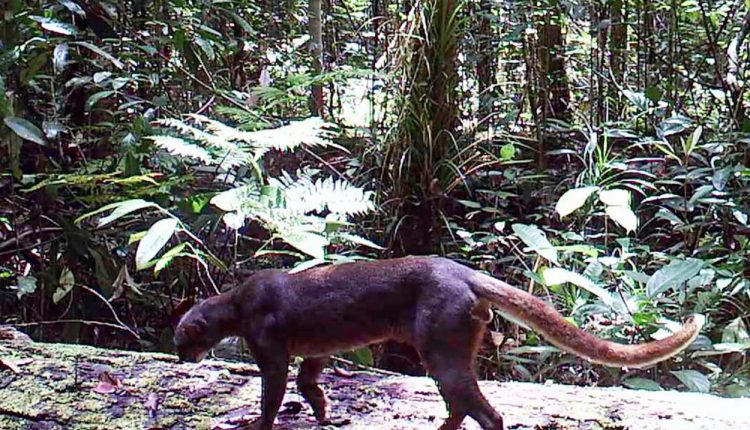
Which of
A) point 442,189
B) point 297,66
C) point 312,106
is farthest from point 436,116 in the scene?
point 297,66

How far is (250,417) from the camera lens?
2.32m

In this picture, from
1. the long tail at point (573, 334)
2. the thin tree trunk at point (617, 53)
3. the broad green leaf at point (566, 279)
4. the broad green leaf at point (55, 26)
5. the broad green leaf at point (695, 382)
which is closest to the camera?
the long tail at point (573, 334)

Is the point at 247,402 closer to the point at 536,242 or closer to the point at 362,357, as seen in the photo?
the point at 362,357

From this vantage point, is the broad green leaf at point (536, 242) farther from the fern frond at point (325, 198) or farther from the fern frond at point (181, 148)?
the fern frond at point (181, 148)

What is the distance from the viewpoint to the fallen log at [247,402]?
2.29 metres

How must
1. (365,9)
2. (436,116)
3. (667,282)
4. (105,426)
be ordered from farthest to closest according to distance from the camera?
(365,9), (436,116), (667,282), (105,426)

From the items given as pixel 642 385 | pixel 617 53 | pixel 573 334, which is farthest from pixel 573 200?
pixel 617 53

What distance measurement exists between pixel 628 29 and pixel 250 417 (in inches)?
185

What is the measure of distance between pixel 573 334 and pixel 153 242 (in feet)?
4.01

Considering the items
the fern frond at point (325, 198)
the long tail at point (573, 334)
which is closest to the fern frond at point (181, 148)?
the fern frond at point (325, 198)

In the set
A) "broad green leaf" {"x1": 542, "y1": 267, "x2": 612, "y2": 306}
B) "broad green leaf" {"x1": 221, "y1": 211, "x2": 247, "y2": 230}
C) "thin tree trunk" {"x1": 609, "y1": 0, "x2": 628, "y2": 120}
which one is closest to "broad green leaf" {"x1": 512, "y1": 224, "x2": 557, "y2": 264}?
"broad green leaf" {"x1": 542, "y1": 267, "x2": 612, "y2": 306}

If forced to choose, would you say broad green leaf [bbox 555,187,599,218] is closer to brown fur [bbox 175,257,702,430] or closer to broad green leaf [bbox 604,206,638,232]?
broad green leaf [bbox 604,206,638,232]

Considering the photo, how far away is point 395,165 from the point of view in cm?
425

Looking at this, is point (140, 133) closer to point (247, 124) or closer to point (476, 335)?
point (247, 124)
